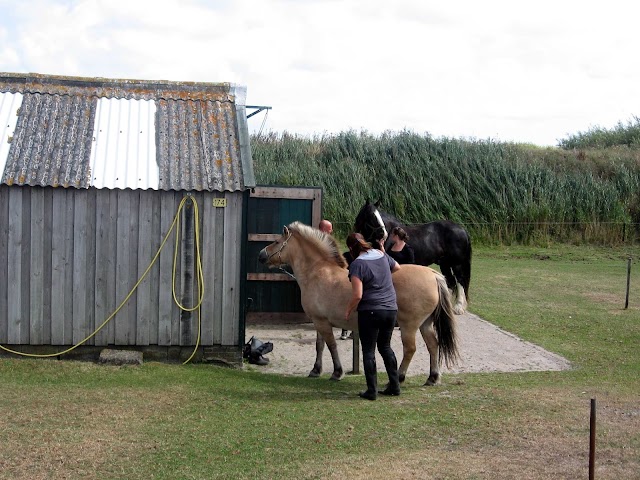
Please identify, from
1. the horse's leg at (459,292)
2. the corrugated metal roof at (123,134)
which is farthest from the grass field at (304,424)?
the horse's leg at (459,292)

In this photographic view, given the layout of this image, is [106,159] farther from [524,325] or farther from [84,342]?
[524,325]

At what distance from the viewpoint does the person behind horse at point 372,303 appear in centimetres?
930

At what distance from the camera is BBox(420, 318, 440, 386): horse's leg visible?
33.8ft

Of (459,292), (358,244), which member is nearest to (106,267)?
(358,244)

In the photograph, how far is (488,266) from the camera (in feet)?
79.4

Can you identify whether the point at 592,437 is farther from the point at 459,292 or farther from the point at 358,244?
the point at 459,292

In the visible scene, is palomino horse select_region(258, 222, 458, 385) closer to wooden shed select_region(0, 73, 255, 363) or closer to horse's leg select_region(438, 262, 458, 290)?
wooden shed select_region(0, 73, 255, 363)

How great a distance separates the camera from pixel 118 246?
11047mm

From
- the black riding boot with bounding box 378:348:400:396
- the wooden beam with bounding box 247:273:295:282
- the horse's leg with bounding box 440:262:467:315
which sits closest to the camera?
the black riding boot with bounding box 378:348:400:396

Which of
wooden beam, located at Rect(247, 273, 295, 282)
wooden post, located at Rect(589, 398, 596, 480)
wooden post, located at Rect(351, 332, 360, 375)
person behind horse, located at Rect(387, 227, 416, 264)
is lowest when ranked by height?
wooden post, located at Rect(351, 332, 360, 375)

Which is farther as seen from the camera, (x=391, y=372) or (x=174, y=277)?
(x=174, y=277)

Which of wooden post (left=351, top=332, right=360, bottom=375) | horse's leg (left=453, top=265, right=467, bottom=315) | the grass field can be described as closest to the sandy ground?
wooden post (left=351, top=332, right=360, bottom=375)

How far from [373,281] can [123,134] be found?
462 cm

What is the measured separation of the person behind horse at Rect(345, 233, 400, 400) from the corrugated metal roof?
243cm
